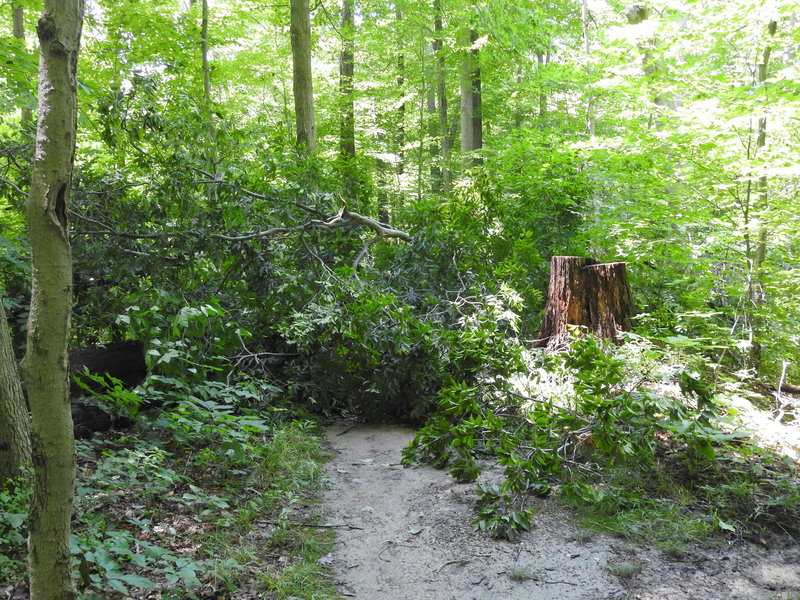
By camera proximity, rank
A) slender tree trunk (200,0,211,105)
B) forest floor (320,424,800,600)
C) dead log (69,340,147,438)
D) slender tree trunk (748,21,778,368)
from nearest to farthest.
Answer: forest floor (320,424,800,600), dead log (69,340,147,438), slender tree trunk (748,21,778,368), slender tree trunk (200,0,211,105)

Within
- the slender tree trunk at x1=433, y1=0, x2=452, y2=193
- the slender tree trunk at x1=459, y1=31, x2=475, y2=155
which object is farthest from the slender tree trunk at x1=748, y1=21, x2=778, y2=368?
the slender tree trunk at x1=433, y1=0, x2=452, y2=193

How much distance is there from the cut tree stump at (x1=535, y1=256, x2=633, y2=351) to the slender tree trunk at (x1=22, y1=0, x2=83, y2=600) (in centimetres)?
444

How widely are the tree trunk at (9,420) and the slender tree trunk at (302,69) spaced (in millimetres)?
5325

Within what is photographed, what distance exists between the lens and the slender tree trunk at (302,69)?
771 cm

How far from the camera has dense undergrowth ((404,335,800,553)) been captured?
3.26 m

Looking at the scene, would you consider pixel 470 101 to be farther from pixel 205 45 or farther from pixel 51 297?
pixel 51 297

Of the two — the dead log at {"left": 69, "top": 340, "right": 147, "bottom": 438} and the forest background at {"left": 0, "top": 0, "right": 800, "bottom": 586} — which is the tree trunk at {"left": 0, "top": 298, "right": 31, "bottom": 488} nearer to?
the forest background at {"left": 0, "top": 0, "right": 800, "bottom": 586}

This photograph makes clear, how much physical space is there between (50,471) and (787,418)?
5.36 meters

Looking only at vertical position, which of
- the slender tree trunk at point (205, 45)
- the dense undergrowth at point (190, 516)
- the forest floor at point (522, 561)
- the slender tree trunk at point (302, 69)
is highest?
the slender tree trunk at point (205, 45)

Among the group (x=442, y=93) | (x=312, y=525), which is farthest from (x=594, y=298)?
(x=442, y=93)

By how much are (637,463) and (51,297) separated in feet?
11.4

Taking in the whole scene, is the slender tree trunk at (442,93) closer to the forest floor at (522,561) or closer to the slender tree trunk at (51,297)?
the forest floor at (522,561)

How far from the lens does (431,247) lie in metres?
→ 6.59

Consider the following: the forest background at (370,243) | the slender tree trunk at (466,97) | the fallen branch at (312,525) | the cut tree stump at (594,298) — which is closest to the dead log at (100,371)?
the forest background at (370,243)
